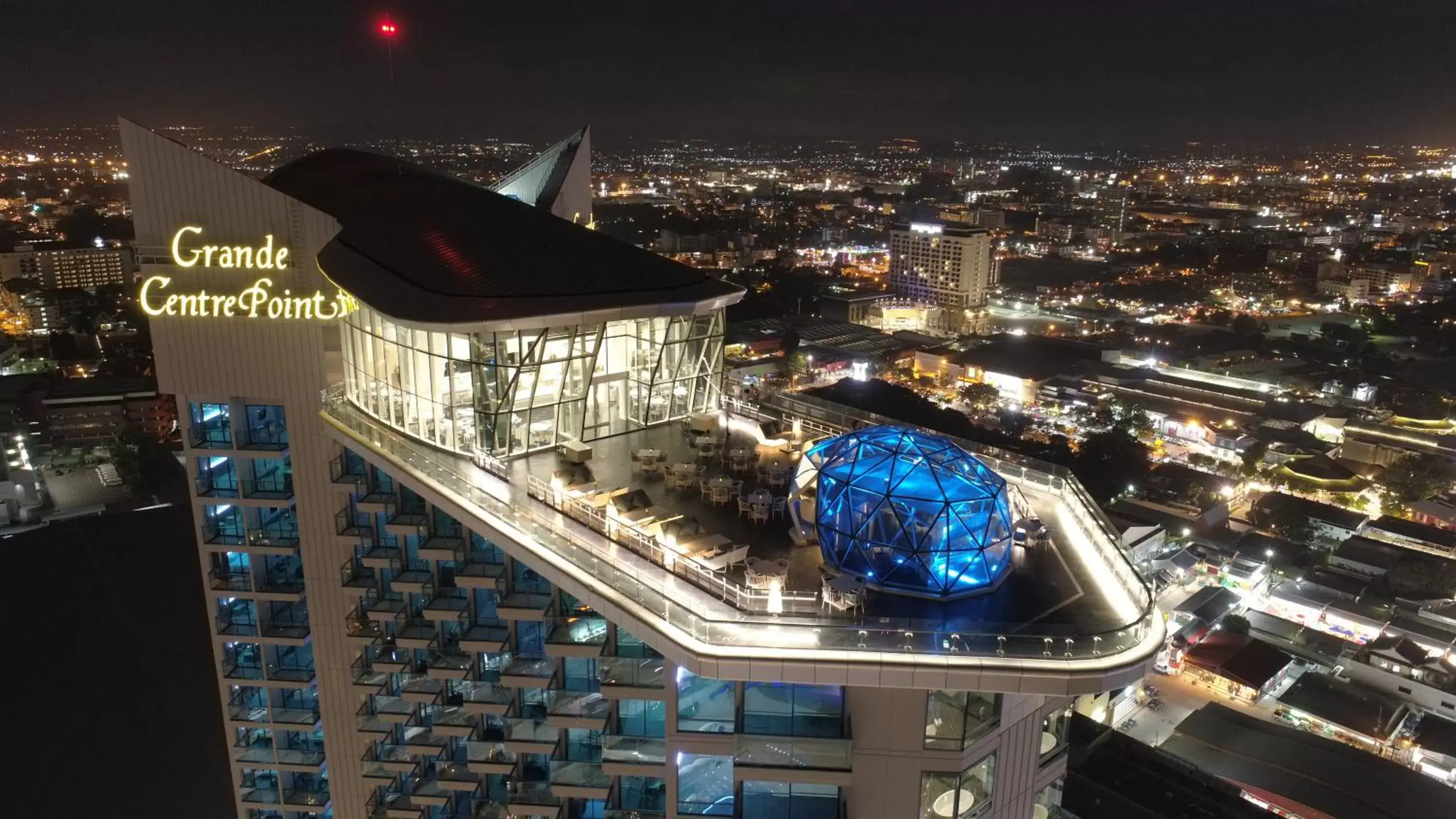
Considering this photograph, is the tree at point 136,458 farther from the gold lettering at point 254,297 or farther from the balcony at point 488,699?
the balcony at point 488,699

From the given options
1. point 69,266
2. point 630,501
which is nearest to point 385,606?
point 630,501

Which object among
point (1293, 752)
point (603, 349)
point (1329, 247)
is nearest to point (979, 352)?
point (1293, 752)

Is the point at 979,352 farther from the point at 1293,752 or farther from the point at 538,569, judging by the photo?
the point at 538,569

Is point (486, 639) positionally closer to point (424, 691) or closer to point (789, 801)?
point (424, 691)

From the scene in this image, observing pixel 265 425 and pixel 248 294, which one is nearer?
pixel 248 294

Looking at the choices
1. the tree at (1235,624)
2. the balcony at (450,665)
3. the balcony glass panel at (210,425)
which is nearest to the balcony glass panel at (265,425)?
the balcony glass panel at (210,425)
